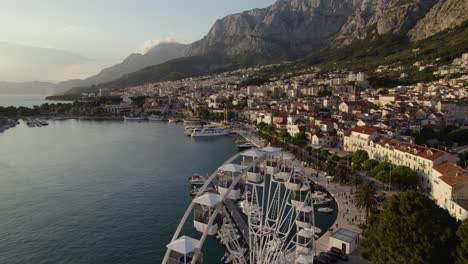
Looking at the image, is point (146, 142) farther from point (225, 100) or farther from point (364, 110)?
point (225, 100)

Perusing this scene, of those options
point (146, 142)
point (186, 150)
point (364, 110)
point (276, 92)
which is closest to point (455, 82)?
point (364, 110)

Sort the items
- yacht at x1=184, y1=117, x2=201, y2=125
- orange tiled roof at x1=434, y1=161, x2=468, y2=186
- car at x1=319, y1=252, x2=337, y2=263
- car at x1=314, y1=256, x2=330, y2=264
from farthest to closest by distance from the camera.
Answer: yacht at x1=184, y1=117, x2=201, y2=125 < orange tiled roof at x1=434, y1=161, x2=468, y2=186 < car at x1=319, y1=252, x2=337, y2=263 < car at x1=314, y1=256, x2=330, y2=264

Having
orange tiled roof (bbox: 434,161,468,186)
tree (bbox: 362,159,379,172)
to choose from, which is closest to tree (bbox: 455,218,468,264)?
orange tiled roof (bbox: 434,161,468,186)

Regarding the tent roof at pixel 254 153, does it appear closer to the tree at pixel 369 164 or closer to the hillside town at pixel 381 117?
the hillside town at pixel 381 117

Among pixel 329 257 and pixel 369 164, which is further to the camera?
pixel 369 164

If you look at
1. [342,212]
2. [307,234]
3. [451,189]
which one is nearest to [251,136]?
[342,212]

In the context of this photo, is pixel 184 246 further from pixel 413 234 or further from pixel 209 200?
pixel 413 234

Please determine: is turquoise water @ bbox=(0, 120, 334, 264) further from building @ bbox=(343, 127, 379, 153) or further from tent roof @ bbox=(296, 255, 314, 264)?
building @ bbox=(343, 127, 379, 153)
